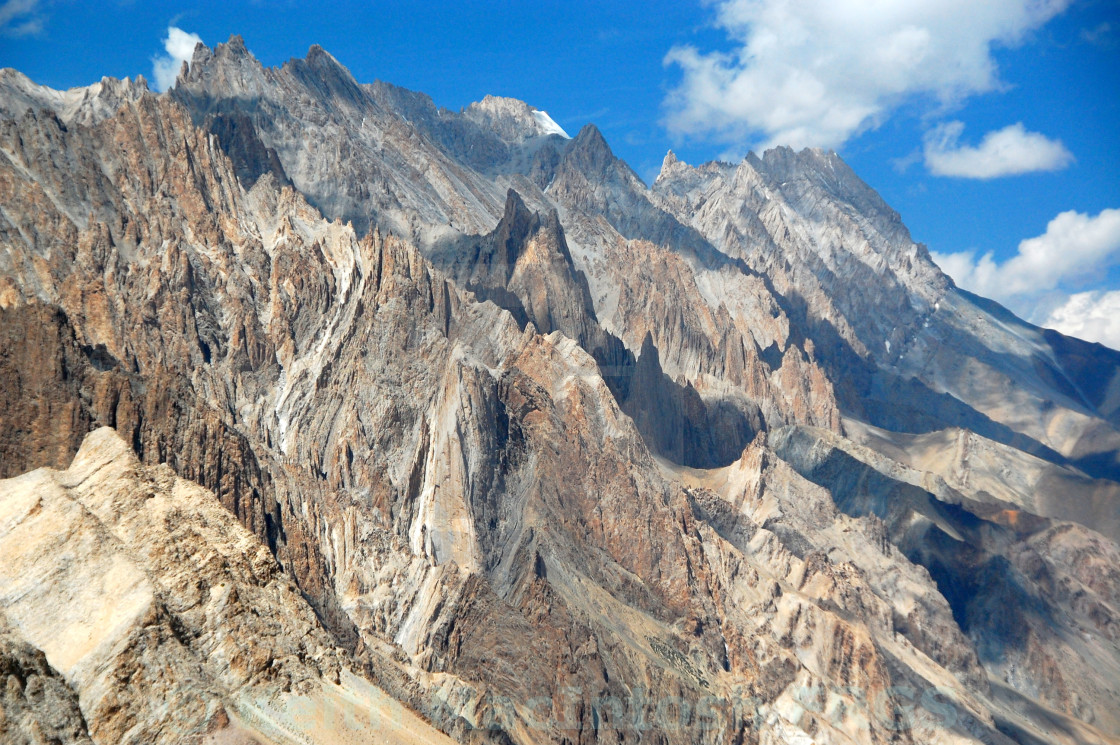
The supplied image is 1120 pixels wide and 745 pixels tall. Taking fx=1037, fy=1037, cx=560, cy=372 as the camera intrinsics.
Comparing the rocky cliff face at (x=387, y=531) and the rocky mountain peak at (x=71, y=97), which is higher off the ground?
the rocky mountain peak at (x=71, y=97)

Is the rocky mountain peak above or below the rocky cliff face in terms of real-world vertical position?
above

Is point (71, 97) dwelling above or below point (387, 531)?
above

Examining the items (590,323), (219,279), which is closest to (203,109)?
(590,323)

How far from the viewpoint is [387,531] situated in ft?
237

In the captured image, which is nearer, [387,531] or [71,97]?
[387,531]

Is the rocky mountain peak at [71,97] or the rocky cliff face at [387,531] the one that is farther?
the rocky mountain peak at [71,97]

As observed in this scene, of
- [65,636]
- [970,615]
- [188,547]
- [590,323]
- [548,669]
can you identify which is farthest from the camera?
[590,323]

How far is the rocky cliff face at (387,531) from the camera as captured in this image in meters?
29.0

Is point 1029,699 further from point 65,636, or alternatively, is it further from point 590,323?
point 65,636

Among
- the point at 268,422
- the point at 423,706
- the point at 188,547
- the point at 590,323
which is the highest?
the point at 590,323

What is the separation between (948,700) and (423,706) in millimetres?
65117

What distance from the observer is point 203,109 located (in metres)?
168

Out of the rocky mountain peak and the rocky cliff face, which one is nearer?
the rocky cliff face

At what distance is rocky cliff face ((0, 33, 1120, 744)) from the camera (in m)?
29.0
